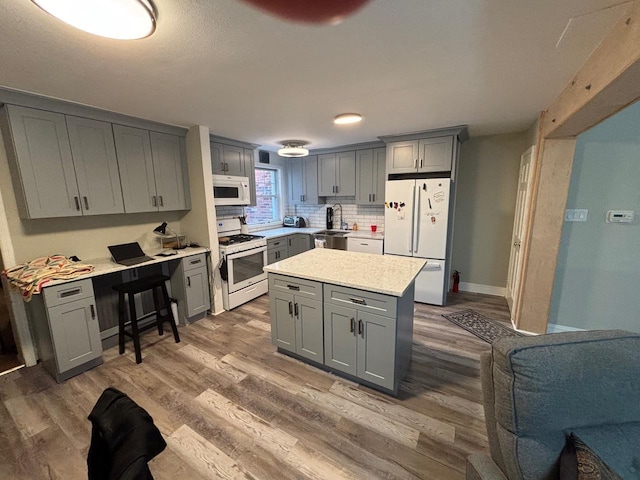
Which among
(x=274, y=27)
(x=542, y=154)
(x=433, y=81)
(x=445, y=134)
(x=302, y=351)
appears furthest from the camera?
(x=445, y=134)

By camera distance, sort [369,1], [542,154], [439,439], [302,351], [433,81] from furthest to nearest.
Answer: [542,154] → [302,351] → [433,81] → [439,439] → [369,1]

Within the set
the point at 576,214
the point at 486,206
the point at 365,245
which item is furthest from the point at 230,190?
the point at 576,214

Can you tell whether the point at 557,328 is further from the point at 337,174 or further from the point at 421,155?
the point at 337,174

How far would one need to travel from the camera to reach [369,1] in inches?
44.4

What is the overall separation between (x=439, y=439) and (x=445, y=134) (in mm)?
3212

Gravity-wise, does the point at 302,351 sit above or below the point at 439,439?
above

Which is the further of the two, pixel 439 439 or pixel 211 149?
pixel 211 149

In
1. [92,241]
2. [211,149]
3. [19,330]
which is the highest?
[211,149]

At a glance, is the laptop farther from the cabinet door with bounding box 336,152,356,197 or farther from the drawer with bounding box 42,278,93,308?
the cabinet door with bounding box 336,152,356,197

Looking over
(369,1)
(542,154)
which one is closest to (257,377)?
(369,1)

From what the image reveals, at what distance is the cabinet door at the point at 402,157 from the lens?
11.9 feet

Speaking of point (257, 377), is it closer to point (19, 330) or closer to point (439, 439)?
point (439, 439)

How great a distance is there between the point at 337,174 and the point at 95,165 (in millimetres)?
3289

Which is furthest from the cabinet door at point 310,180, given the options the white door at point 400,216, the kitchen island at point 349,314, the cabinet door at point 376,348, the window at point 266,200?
the cabinet door at point 376,348
